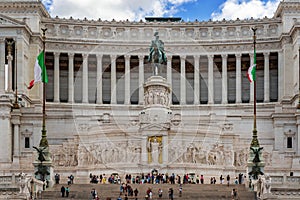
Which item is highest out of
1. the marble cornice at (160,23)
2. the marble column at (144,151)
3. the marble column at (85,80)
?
the marble cornice at (160,23)

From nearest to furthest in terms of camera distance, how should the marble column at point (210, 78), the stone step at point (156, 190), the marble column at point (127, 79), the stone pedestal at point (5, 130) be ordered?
the stone step at point (156, 190) → the stone pedestal at point (5, 130) → the marble column at point (127, 79) → the marble column at point (210, 78)

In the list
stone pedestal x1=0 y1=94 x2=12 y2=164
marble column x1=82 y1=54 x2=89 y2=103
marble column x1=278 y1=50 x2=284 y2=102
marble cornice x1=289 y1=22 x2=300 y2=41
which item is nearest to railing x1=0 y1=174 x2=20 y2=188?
stone pedestal x1=0 y1=94 x2=12 y2=164

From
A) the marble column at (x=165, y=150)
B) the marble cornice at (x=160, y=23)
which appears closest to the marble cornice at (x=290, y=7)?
the marble cornice at (x=160, y=23)

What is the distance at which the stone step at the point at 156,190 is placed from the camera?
259 feet

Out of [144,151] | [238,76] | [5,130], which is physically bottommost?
[144,151]

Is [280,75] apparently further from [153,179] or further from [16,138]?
[153,179]

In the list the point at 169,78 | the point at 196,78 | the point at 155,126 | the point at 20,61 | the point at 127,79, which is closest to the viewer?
the point at 155,126

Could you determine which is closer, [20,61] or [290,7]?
[20,61]

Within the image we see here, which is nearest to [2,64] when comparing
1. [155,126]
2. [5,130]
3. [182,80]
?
[5,130]

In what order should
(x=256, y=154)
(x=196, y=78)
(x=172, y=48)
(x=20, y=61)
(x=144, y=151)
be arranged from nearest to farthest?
(x=256, y=154)
(x=144, y=151)
(x=20, y=61)
(x=196, y=78)
(x=172, y=48)

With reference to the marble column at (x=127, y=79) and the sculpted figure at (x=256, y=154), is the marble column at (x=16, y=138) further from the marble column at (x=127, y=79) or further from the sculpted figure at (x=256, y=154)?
the sculpted figure at (x=256, y=154)

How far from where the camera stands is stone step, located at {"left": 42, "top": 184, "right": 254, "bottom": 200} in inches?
3110

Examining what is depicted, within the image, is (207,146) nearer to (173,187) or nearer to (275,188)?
(173,187)

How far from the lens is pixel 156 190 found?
8319 cm
